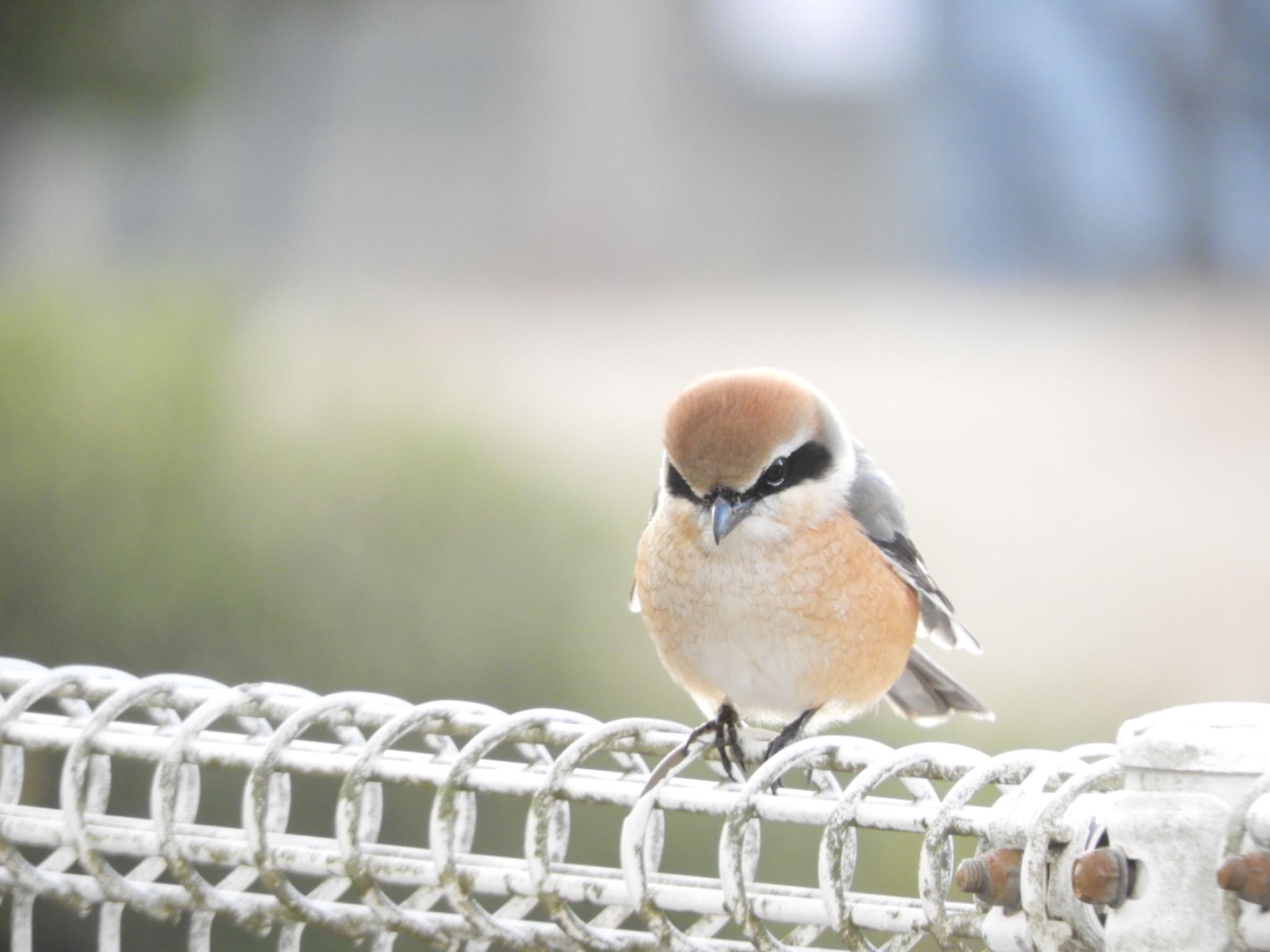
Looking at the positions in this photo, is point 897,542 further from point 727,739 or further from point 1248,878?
point 1248,878

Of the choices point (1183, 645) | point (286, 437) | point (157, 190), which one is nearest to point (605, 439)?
point (286, 437)

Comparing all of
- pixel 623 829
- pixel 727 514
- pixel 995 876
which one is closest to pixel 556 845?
pixel 623 829

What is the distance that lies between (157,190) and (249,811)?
3.27m

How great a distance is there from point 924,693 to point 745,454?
329 millimetres

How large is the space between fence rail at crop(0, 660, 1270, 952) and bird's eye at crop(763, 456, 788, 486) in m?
0.43

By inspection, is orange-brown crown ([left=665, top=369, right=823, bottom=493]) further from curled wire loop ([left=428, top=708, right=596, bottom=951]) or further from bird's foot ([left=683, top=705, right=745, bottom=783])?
curled wire loop ([left=428, top=708, right=596, bottom=951])

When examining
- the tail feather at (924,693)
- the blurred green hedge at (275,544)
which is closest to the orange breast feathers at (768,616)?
the tail feather at (924,693)

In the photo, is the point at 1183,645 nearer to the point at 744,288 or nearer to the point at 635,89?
the point at 744,288

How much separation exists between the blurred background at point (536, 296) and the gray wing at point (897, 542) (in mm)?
852

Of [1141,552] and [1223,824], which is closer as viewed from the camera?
[1223,824]

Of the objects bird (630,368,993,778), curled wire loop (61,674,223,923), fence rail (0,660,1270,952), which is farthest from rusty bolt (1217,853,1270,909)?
bird (630,368,993,778)

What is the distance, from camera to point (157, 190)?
349 centimetres

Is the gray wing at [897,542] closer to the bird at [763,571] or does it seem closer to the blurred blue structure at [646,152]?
the bird at [763,571]

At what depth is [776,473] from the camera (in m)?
1.06
